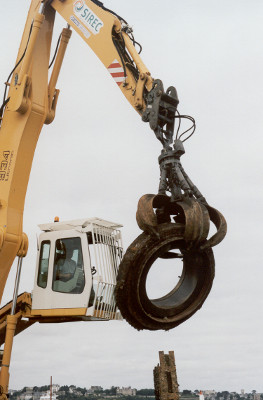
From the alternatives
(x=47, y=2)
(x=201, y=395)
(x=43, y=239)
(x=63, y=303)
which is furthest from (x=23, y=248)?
(x=47, y=2)

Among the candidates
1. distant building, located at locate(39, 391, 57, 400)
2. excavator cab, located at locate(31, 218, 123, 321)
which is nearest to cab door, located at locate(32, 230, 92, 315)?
excavator cab, located at locate(31, 218, 123, 321)

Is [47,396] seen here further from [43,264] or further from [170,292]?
[170,292]

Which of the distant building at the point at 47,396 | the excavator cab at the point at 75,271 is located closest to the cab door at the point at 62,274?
the excavator cab at the point at 75,271

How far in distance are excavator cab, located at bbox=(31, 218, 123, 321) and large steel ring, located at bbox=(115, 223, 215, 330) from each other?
190 cm

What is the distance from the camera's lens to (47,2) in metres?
10.5

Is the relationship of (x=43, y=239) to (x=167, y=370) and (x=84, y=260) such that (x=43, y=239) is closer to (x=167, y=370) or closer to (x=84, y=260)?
(x=84, y=260)

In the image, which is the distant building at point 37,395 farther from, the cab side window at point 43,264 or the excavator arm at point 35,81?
the cab side window at point 43,264

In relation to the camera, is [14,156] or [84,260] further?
[14,156]

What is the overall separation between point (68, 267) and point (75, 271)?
173 mm

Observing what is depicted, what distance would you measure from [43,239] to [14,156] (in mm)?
1498

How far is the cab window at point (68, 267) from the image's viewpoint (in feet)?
28.9

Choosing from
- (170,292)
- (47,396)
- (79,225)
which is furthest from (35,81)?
(47,396)

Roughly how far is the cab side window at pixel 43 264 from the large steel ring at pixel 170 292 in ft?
9.21

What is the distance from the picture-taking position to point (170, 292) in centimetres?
711
